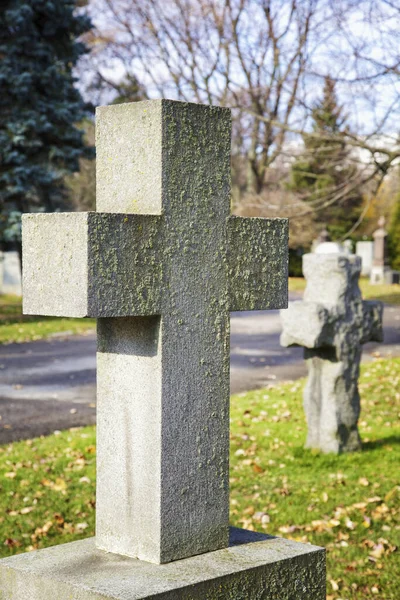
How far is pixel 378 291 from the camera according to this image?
32.4 meters

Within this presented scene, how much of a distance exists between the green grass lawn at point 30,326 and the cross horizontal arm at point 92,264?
1483 cm

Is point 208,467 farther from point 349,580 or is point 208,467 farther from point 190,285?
point 349,580

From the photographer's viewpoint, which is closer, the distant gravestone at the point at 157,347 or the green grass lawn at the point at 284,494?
the distant gravestone at the point at 157,347

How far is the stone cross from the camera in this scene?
24.7 ft

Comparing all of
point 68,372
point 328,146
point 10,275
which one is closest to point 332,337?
point 328,146

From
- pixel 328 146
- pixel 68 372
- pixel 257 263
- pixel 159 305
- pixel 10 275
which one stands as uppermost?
pixel 328 146

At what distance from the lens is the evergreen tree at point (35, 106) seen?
2181 cm

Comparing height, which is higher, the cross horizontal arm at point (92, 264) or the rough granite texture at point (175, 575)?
the cross horizontal arm at point (92, 264)

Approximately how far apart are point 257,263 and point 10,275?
86.2ft

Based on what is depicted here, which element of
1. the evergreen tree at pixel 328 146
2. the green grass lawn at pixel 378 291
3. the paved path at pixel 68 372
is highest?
the evergreen tree at pixel 328 146

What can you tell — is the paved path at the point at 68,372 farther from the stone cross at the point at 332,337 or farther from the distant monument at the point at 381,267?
the distant monument at the point at 381,267

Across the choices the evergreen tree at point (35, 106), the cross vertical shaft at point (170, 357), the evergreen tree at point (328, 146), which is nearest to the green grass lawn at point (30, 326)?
the evergreen tree at point (35, 106)

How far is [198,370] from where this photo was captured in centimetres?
282

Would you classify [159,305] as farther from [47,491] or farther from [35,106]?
[35,106]
